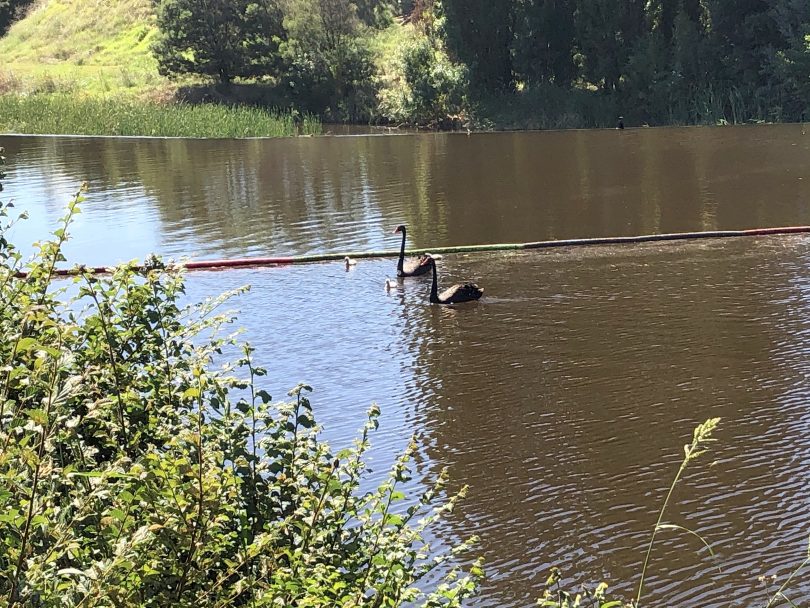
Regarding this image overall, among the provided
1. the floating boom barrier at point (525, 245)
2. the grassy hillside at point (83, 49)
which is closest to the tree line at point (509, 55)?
the grassy hillside at point (83, 49)

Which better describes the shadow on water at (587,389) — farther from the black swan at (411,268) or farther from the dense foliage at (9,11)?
the dense foliage at (9,11)

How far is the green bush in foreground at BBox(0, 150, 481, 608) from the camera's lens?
2.90 meters

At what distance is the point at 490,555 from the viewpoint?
23.2 ft

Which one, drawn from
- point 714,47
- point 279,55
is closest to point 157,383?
point 714,47

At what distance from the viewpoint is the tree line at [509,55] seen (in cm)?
4216

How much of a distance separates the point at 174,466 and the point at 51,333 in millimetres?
1221

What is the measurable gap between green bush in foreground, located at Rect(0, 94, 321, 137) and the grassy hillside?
32.9ft

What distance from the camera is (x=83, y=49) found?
2537 inches

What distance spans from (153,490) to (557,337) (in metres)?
9.18

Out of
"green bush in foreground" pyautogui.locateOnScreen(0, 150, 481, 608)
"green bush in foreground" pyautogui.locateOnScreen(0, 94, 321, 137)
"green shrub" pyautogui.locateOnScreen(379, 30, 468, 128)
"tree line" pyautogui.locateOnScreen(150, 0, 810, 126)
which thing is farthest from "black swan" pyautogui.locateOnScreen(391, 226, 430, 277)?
"green shrub" pyautogui.locateOnScreen(379, 30, 468, 128)

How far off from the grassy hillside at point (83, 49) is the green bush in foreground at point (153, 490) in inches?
2030

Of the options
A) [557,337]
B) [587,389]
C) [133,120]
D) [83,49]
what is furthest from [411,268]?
[83,49]

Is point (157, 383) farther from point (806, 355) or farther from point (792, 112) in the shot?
point (792, 112)

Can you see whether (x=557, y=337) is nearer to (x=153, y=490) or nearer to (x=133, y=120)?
(x=153, y=490)
